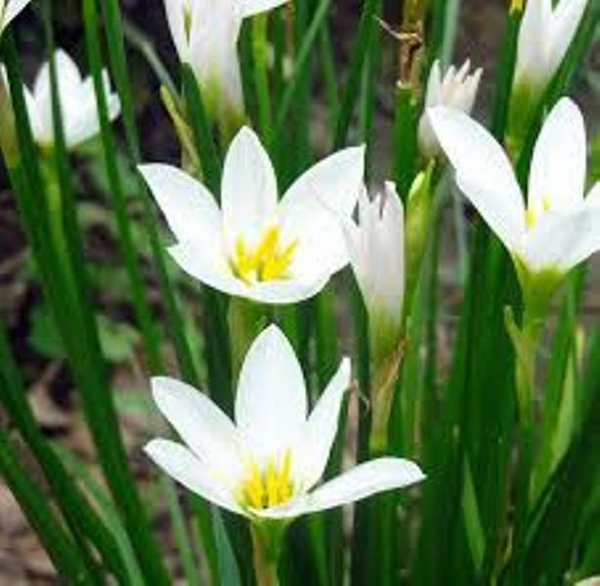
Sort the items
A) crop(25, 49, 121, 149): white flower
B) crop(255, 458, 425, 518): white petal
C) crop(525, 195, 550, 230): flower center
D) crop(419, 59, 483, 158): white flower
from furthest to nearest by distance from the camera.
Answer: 1. crop(25, 49, 121, 149): white flower
2. crop(419, 59, 483, 158): white flower
3. crop(525, 195, 550, 230): flower center
4. crop(255, 458, 425, 518): white petal

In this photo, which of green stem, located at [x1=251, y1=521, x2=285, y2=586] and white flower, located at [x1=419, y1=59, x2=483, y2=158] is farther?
white flower, located at [x1=419, y1=59, x2=483, y2=158]

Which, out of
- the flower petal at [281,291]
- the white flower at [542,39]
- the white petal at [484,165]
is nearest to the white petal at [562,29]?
the white flower at [542,39]

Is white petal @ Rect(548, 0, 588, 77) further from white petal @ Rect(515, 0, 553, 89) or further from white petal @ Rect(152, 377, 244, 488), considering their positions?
white petal @ Rect(152, 377, 244, 488)

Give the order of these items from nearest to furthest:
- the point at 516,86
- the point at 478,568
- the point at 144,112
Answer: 1. the point at 516,86
2. the point at 478,568
3. the point at 144,112

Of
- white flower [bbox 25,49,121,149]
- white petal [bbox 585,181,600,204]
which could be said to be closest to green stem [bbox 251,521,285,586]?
white petal [bbox 585,181,600,204]

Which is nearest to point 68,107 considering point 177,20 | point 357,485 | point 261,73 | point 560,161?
point 261,73

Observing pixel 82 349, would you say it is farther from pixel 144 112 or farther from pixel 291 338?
pixel 144 112

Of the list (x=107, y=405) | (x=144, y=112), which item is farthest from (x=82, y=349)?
(x=144, y=112)
